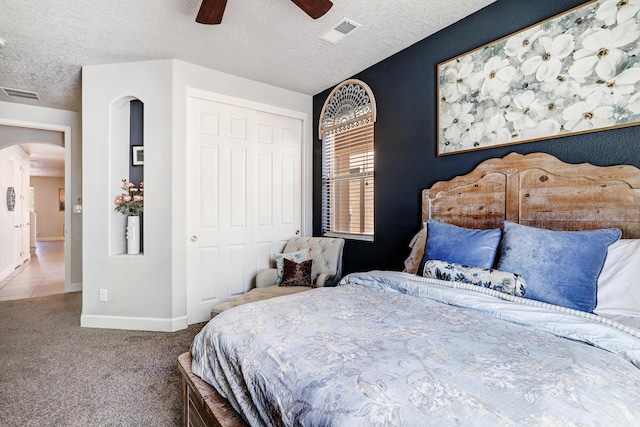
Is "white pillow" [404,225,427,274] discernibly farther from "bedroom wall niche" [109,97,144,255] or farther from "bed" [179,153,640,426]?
"bedroom wall niche" [109,97,144,255]

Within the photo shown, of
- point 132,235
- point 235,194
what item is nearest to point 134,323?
point 132,235

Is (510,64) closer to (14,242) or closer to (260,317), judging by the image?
(260,317)

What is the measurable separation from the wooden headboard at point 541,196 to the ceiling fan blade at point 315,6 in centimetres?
149

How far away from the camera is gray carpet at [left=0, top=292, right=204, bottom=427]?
184 centimetres

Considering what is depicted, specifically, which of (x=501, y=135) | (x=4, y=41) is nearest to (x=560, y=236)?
(x=501, y=135)

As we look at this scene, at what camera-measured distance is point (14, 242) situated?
5.86m

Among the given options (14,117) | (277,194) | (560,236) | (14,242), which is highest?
(14,117)

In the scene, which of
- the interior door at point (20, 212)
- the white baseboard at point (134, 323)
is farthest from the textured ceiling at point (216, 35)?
the interior door at point (20, 212)

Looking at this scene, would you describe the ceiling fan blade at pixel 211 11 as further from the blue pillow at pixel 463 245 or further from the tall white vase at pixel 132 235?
the tall white vase at pixel 132 235

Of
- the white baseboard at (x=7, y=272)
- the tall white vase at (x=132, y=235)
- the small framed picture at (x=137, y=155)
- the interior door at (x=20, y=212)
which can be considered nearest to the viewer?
the tall white vase at (x=132, y=235)

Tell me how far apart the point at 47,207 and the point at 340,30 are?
13766mm

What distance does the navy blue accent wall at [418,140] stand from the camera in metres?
1.90

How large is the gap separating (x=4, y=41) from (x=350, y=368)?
3.78 meters

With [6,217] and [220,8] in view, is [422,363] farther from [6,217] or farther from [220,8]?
[6,217]
